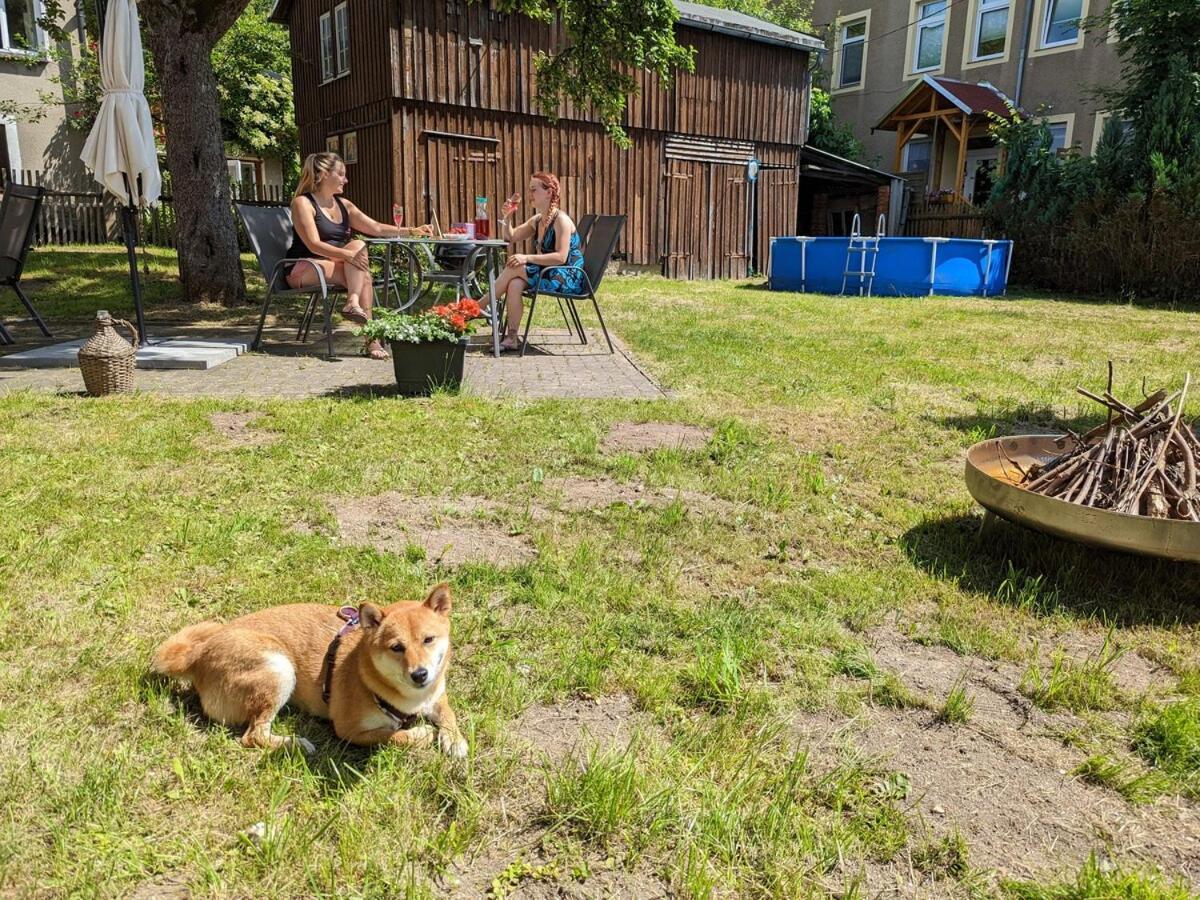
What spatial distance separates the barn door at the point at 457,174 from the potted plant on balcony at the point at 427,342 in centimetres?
933

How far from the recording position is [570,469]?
4145 mm

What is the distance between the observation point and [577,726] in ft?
6.91

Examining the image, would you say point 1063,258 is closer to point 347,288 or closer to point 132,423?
point 347,288

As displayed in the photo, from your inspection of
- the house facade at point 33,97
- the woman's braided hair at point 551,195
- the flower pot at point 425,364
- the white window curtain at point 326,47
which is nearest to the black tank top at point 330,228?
the woman's braided hair at point 551,195

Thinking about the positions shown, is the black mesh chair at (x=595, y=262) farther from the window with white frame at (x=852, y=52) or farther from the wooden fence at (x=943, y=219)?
the window with white frame at (x=852, y=52)

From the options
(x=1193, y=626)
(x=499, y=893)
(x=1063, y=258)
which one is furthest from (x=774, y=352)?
(x=1063, y=258)

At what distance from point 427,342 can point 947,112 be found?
18.3 meters

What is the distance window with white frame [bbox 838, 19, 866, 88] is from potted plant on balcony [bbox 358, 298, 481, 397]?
2253 centimetres

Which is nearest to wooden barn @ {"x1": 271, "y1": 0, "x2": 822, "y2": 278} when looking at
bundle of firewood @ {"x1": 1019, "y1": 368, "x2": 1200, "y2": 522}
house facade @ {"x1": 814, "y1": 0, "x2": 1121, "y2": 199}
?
house facade @ {"x1": 814, "y1": 0, "x2": 1121, "y2": 199}

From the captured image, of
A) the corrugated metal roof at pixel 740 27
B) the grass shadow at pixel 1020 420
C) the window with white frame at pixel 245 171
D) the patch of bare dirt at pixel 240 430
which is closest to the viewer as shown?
the patch of bare dirt at pixel 240 430

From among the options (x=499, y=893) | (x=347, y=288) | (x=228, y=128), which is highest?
(x=228, y=128)

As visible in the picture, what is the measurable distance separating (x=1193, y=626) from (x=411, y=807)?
99.3 inches

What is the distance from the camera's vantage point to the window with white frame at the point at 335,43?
49.9 feet

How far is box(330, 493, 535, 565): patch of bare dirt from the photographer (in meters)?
3.11
